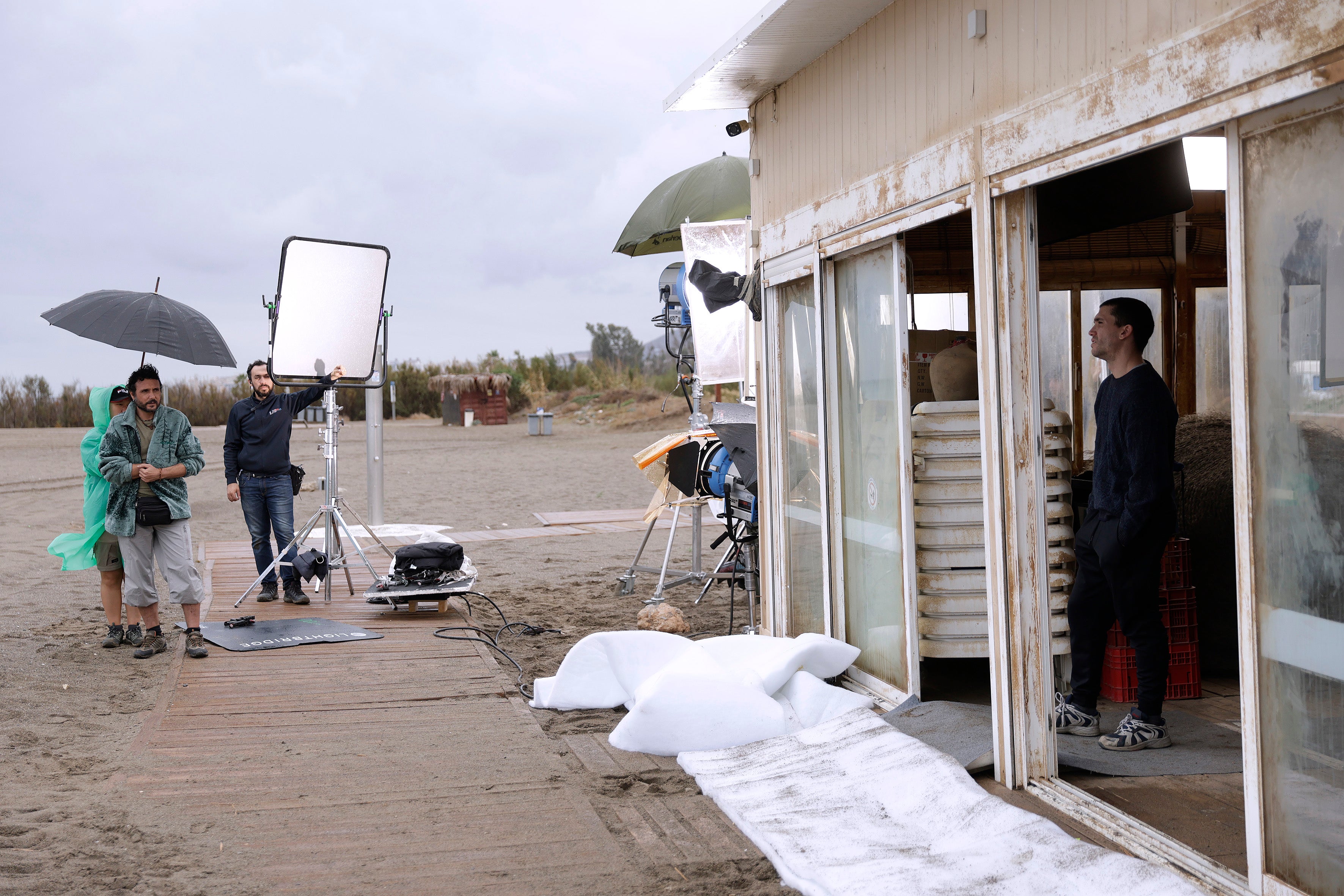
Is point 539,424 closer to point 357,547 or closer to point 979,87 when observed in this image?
point 357,547

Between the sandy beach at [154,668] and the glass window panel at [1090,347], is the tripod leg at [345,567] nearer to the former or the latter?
the sandy beach at [154,668]

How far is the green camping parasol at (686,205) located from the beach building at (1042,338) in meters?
2.33

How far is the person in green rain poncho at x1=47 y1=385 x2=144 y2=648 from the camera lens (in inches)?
257

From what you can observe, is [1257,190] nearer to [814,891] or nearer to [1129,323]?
[1129,323]

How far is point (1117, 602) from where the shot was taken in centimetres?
422

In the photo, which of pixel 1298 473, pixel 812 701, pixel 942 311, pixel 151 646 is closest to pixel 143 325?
pixel 151 646

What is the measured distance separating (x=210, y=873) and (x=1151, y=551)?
132 inches

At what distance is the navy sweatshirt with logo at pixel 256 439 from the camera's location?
26.4 feet

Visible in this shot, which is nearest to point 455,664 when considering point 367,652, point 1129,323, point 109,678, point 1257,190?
point 367,652

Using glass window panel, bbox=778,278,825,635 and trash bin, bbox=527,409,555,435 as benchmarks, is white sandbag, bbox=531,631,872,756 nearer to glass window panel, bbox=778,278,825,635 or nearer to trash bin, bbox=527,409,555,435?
glass window panel, bbox=778,278,825,635

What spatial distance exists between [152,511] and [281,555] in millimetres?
1675

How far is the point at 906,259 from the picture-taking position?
5.07 meters

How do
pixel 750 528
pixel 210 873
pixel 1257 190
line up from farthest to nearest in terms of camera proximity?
pixel 750 528
pixel 210 873
pixel 1257 190

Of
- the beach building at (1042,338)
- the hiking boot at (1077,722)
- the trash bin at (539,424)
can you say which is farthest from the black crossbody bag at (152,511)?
the trash bin at (539,424)
